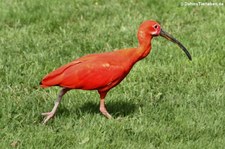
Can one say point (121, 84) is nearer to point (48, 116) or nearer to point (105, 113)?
point (105, 113)

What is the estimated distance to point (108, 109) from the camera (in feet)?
22.9

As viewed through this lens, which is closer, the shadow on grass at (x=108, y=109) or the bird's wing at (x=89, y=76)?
the bird's wing at (x=89, y=76)

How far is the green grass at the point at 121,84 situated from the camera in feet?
20.2

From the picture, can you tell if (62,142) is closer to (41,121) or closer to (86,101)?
(41,121)

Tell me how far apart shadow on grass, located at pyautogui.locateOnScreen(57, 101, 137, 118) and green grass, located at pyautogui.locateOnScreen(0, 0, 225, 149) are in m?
0.01

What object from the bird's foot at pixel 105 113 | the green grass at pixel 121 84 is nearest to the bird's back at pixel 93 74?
the bird's foot at pixel 105 113

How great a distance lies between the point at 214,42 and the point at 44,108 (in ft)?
10.6

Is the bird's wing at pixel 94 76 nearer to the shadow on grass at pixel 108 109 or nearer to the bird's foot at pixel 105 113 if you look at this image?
the bird's foot at pixel 105 113

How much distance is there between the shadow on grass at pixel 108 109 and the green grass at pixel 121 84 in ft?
0.04

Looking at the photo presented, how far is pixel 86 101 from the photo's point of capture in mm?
7086

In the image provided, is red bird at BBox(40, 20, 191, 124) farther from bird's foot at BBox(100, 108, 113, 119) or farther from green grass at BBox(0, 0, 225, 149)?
green grass at BBox(0, 0, 225, 149)

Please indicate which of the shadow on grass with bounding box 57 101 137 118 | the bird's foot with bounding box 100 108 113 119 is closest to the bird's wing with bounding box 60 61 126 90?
the bird's foot with bounding box 100 108 113 119

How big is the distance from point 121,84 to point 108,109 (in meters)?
0.86

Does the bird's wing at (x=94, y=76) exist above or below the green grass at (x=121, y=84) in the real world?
above
